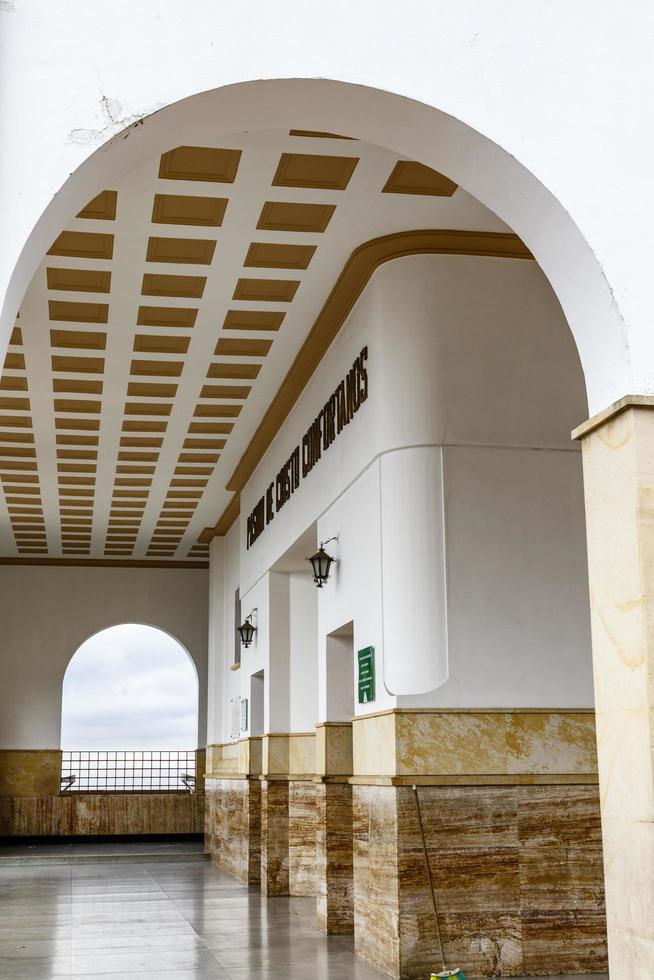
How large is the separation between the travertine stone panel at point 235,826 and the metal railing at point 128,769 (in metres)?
5.48

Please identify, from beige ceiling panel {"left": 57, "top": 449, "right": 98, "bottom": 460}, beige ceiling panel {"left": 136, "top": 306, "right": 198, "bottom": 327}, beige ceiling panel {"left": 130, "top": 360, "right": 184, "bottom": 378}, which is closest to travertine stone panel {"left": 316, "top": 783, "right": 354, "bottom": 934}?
beige ceiling panel {"left": 136, "top": 306, "right": 198, "bottom": 327}

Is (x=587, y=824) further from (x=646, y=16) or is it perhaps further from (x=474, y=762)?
(x=646, y=16)

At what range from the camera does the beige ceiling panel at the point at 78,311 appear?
30.2 ft

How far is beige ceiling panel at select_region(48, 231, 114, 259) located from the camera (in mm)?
8078

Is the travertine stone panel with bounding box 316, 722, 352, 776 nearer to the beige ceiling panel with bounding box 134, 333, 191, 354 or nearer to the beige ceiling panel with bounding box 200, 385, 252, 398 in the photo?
the beige ceiling panel with bounding box 134, 333, 191, 354

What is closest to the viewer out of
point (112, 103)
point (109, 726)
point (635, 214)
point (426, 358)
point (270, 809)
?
point (112, 103)

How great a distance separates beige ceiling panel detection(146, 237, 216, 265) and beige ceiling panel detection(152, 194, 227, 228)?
295 millimetres

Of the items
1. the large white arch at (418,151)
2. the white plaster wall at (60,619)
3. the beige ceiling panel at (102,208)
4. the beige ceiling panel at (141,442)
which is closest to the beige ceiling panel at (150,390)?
the beige ceiling panel at (141,442)

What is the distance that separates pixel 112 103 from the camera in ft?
12.9

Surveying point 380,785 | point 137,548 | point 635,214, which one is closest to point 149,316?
point 380,785

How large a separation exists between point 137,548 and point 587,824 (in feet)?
46.0

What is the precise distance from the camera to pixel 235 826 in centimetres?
1447

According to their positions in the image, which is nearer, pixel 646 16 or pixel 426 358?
pixel 646 16

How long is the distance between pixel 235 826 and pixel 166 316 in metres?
7.67
